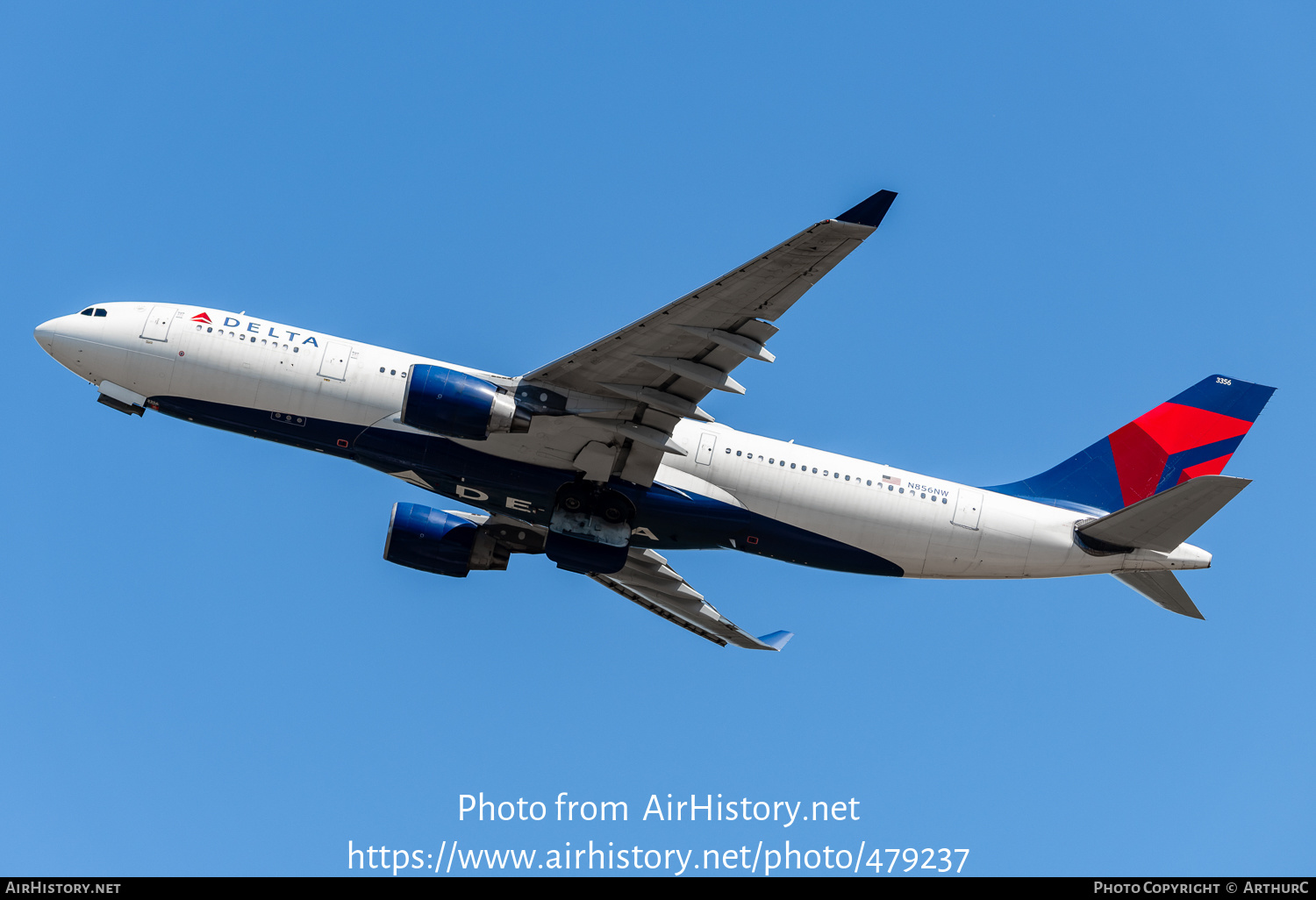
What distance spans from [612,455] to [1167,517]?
14.3 m

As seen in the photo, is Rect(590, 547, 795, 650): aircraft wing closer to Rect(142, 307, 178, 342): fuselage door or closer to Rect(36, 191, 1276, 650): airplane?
Rect(36, 191, 1276, 650): airplane

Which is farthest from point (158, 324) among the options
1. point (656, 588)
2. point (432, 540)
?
point (656, 588)

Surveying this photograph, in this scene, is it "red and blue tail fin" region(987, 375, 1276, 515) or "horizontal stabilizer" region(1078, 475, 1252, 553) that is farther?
"red and blue tail fin" region(987, 375, 1276, 515)

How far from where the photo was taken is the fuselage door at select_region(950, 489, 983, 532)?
31672 millimetres

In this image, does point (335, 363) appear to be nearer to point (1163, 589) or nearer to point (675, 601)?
point (675, 601)

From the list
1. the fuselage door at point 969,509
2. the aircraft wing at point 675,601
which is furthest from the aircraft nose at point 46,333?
the fuselage door at point 969,509

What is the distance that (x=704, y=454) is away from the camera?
31250 mm

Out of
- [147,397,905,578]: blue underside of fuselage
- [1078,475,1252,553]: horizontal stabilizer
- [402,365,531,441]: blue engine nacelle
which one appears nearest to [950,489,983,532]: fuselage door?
[147,397,905,578]: blue underside of fuselage

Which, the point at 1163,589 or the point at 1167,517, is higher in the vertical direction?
the point at 1167,517

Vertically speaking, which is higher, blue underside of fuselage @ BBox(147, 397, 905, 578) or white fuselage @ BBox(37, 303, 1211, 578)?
white fuselage @ BBox(37, 303, 1211, 578)

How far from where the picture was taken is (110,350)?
99.7ft

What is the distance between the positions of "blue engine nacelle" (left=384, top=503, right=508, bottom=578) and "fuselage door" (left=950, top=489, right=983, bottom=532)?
13.6m
